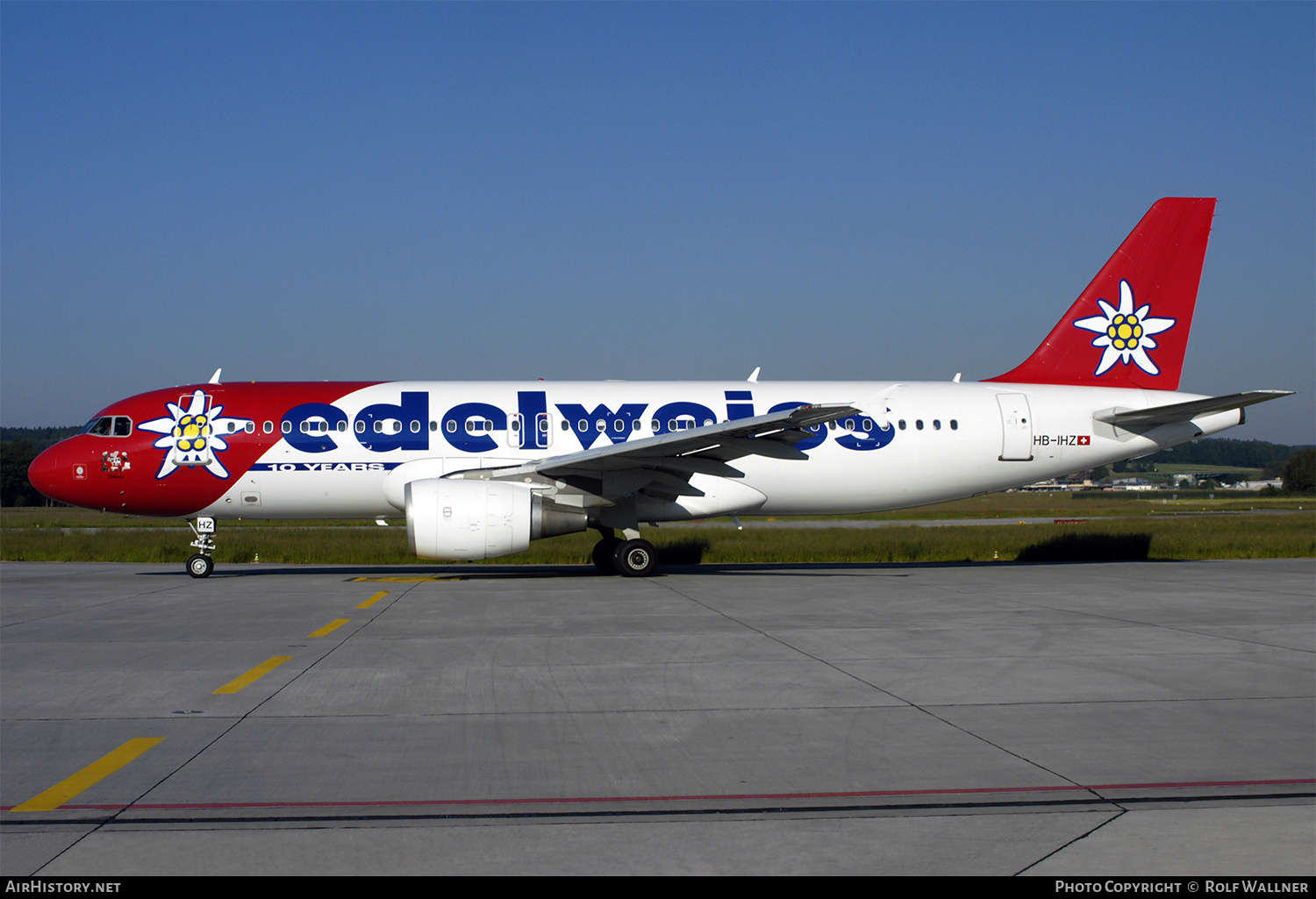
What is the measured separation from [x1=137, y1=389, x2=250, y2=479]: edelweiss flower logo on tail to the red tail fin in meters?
14.9

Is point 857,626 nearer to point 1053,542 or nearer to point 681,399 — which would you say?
point 681,399

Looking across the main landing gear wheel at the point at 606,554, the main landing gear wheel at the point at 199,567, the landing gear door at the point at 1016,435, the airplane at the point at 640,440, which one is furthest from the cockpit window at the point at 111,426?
the landing gear door at the point at 1016,435

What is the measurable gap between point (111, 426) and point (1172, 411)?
60.1ft

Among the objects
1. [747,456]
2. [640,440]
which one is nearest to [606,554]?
[640,440]

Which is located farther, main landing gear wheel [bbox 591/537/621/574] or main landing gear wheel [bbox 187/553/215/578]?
main landing gear wheel [bbox 591/537/621/574]

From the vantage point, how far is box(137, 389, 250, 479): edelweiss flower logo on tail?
53.6 feet

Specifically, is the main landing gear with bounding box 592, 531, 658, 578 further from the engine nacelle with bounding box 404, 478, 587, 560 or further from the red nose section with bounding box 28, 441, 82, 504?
the red nose section with bounding box 28, 441, 82, 504

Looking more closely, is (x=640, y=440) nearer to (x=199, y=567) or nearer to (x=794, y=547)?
(x=794, y=547)

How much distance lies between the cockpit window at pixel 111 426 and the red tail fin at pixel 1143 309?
1649cm

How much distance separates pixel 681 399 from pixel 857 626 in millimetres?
8103

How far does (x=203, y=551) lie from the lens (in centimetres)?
1642

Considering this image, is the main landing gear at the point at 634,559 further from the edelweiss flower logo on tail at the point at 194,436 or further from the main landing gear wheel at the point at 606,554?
the edelweiss flower logo on tail at the point at 194,436

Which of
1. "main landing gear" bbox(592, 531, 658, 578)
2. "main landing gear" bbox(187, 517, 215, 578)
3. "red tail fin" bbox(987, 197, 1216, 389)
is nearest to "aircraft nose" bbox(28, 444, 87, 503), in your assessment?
"main landing gear" bbox(187, 517, 215, 578)
